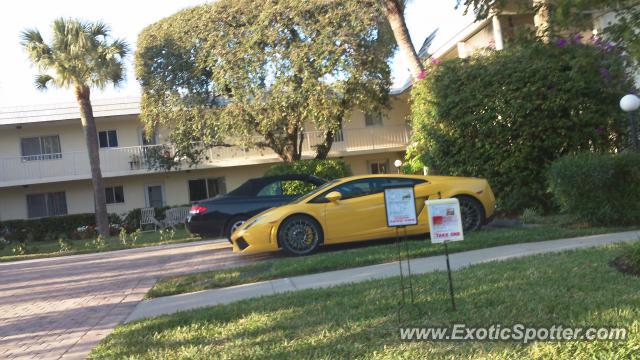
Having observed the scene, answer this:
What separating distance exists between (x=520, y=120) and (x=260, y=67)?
33.7 ft

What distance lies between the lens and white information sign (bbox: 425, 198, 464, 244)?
16.5 feet

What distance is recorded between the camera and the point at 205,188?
27.7 meters

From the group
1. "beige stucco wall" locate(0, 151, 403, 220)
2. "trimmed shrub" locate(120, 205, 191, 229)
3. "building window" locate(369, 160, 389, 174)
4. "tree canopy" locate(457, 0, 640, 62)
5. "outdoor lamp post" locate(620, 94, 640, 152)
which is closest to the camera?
"tree canopy" locate(457, 0, 640, 62)

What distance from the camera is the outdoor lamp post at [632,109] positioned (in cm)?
977

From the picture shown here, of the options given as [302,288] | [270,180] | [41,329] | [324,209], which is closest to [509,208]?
[324,209]

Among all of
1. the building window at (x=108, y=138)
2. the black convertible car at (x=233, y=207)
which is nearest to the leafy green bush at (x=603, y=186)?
the black convertible car at (x=233, y=207)

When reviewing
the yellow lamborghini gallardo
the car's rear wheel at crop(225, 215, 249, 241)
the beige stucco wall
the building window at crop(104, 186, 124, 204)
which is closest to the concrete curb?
the car's rear wheel at crop(225, 215, 249, 241)

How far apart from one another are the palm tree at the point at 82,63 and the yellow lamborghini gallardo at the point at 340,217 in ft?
Result: 43.2

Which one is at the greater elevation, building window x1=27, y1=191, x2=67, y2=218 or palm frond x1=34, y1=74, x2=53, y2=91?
palm frond x1=34, y1=74, x2=53, y2=91

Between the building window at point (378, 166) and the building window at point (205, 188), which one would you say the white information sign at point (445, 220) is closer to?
the building window at point (205, 188)

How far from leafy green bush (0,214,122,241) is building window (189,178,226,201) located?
372cm

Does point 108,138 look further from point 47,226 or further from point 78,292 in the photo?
point 78,292

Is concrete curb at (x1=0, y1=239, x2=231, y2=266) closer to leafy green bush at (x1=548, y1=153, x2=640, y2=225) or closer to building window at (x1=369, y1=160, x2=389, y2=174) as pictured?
leafy green bush at (x1=548, y1=153, x2=640, y2=225)

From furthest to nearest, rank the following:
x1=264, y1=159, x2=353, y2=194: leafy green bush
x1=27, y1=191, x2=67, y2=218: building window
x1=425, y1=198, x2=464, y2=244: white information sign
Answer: x1=27, y1=191, x2=67, y2=218: building window
x1=264, y1=159, x2=353, y2=194: leafy green bush
x1=425, y1=198, x2=464, y2=244: white information sign
